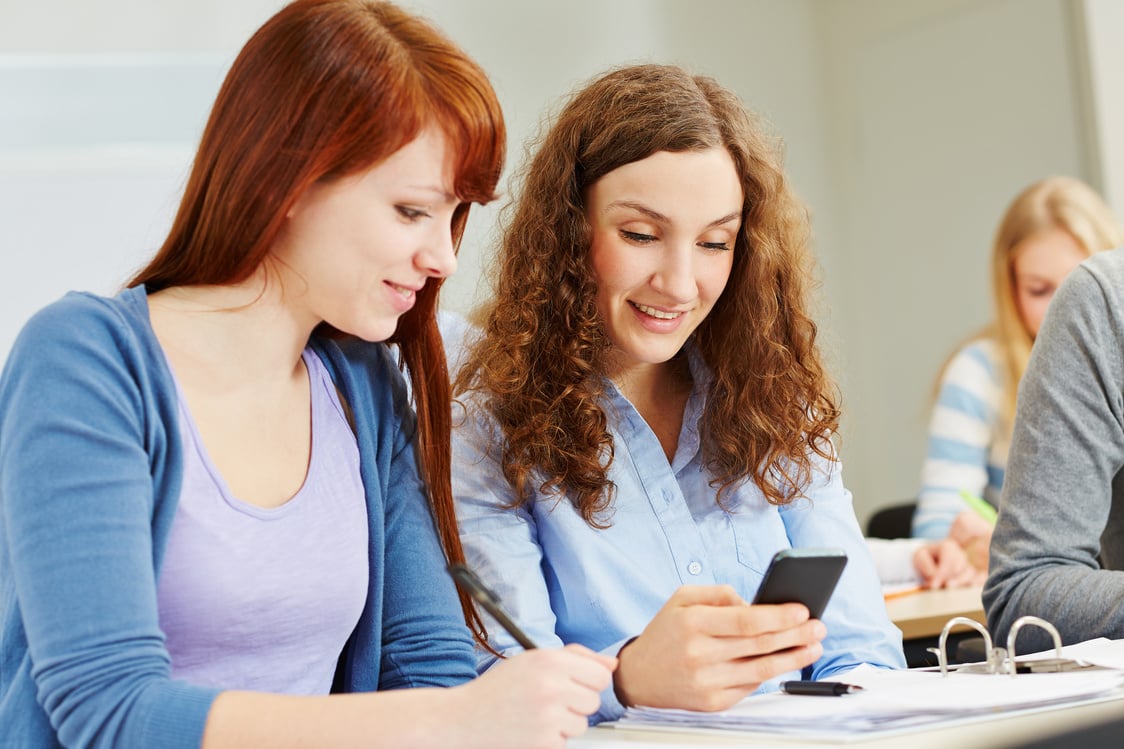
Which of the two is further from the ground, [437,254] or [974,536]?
[437,254]

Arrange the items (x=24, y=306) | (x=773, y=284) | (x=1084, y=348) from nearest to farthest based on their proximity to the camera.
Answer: (x=1084, y=348) → (x=773, y=284) → (x=24, y=306)

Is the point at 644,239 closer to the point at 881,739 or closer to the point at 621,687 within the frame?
the point at 621,687

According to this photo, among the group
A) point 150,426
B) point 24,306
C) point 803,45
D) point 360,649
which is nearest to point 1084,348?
point 360,649

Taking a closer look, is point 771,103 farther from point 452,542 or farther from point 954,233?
point 452,542

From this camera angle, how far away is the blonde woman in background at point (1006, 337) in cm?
315

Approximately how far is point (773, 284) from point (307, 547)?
0.72 metres

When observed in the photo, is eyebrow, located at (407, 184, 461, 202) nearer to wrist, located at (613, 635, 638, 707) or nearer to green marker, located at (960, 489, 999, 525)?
wrist, located at (613, 635, 638, 707)

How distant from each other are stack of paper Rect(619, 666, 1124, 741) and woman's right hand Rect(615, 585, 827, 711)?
18mm

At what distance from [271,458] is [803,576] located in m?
0.49

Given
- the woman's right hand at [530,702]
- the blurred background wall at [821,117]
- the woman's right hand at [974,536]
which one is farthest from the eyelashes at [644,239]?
the blurred background wall at [821,117]

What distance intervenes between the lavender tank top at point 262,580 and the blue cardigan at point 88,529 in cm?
3

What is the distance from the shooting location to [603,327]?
4.96 feet

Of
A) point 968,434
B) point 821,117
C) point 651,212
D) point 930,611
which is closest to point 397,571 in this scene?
point 651,212

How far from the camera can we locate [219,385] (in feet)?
3.69
